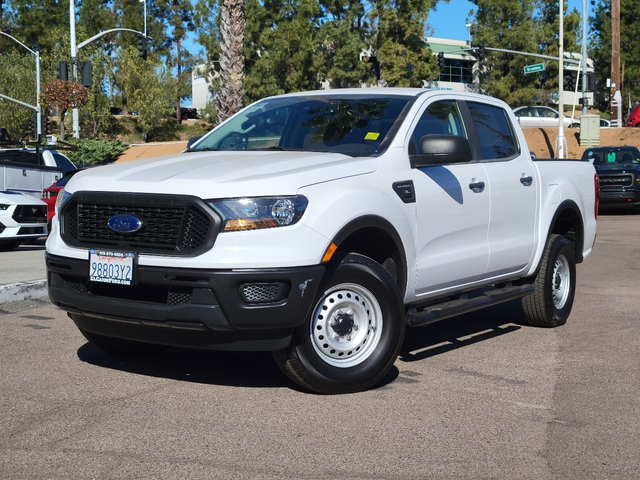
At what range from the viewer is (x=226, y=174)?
5008 mm

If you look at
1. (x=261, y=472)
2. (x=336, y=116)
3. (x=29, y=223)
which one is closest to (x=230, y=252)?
(x=261, y=472)

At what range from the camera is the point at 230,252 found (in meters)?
4.76

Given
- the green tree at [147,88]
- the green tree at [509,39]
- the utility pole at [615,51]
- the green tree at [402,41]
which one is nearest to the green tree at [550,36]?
the green tree at [509,39]

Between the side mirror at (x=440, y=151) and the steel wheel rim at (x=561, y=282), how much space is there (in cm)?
234

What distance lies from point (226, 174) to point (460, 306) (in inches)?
83.3

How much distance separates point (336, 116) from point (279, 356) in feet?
6.48

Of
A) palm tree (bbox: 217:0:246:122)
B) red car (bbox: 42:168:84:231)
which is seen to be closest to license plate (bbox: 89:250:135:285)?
red car (bbox: 42:168:84:231)

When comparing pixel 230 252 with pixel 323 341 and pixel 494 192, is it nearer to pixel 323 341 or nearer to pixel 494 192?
pixel 323 341

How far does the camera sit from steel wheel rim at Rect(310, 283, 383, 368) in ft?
17.0

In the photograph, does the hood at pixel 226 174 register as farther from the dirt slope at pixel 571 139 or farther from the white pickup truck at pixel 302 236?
the dirt slope at pixel 571 139

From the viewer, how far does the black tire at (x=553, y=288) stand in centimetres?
746

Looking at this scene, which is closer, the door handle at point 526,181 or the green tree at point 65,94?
the door handle at point 526,181

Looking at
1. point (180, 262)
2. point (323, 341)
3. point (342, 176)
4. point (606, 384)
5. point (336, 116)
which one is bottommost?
point (606, 384)

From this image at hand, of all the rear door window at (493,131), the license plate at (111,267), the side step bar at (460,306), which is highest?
the rear door window at (493,131)
